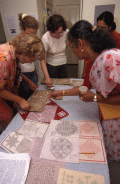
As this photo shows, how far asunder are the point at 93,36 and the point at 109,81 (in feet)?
1.07

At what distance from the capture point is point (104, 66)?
0.71 meters

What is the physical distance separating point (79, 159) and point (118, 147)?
1.35ft

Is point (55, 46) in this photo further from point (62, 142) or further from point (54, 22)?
point (62, 142)

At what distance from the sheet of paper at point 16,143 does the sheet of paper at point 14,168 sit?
1.4 inches

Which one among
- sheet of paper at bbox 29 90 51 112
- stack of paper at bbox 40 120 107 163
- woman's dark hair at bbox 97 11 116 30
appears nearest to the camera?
stack of paper at bbox 40 120 107 163

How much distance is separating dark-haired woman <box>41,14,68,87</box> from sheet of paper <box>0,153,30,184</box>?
0.87 metres

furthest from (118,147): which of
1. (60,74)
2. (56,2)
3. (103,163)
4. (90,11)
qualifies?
(56,2)

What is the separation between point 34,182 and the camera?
59 centimetres

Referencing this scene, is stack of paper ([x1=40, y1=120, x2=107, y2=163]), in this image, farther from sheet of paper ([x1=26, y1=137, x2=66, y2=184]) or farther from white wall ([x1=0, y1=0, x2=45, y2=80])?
white wall ([x1=0, y1=0, x2=45, y2=80])

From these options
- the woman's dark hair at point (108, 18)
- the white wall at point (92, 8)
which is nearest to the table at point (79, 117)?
the woman's dark hair at point (108, 18)

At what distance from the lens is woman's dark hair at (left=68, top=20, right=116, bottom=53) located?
778mm

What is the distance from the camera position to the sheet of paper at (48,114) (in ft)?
3.24

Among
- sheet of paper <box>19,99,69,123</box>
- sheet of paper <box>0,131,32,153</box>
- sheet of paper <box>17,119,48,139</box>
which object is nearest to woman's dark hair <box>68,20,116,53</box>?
sheet of paper <box>19,99,69,123</box>

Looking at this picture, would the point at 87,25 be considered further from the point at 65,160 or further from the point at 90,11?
the point at 90,11
